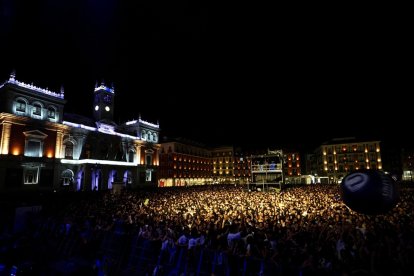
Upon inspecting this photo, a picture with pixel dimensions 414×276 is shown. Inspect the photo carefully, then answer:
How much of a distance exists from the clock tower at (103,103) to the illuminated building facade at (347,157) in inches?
2673

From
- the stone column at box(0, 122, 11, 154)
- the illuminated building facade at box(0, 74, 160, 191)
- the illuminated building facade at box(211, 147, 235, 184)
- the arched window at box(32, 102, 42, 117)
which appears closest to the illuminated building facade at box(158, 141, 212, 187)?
the illuminated building facade at box(211, 147, 235, 184)

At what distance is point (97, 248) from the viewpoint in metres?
9.02

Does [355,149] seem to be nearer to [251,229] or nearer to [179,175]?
[179,175]

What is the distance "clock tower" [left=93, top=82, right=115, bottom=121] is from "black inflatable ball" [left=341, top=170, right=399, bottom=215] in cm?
4746

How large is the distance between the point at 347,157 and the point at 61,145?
263 feet

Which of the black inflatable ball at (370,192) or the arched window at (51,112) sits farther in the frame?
the arched window at (51,112)

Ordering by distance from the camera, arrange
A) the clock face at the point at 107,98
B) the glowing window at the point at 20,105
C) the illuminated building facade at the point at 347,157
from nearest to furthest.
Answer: the glowing window at the point at 20,105
the clock face at the point at 107,98
the illuminated building facade at the point at 347,157

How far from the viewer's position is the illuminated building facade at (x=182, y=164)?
7412 centimetres

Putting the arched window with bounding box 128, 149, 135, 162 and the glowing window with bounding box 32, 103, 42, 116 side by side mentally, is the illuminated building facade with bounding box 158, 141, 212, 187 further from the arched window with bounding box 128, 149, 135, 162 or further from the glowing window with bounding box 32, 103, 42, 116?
the glowing window with bounding box 32, 103, 42, 116

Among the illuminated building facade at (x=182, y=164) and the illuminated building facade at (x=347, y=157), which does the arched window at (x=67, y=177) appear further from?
the illuminated building facade at (x=347, y=157)

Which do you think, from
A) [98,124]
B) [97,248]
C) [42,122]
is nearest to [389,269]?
[97,248]

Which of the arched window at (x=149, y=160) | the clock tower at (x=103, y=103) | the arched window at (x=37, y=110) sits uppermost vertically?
the clock tower at (x=103, y=103)

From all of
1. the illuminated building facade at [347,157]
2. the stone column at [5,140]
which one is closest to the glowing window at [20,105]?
the stone column at [5,140]

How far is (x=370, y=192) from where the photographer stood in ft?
20.3
